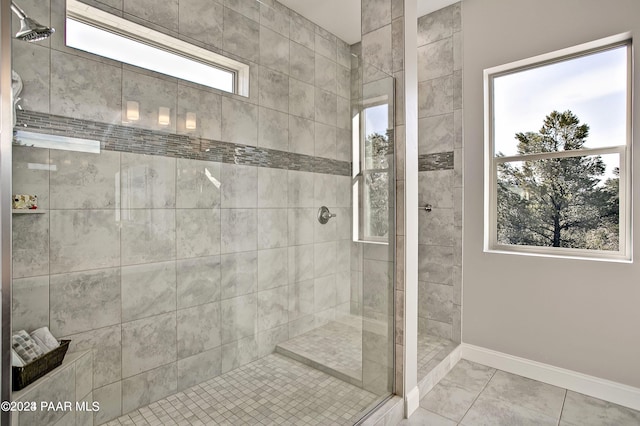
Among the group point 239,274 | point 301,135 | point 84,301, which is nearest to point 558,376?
point 239,274

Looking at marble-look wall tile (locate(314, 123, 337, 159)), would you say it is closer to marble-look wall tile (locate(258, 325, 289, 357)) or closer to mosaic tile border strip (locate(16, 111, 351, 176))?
mosaic tile border strip (locate(16, 111, 351, 176))

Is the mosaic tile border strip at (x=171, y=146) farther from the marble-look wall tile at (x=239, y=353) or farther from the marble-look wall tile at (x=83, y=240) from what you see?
the marble-look wall tile at (x=239, y=353)

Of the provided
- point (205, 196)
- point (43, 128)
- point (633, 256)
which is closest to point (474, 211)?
point (633, 256)

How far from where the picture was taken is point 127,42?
4.54 feet

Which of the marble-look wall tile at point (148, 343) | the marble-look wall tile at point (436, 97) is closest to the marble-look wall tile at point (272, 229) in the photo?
the marble-look wall tile at point (148, 343)

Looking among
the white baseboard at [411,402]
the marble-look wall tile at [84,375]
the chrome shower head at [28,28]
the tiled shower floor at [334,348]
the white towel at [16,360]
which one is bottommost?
the white baseboard at [411,402]

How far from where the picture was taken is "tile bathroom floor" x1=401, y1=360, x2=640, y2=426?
1889 millimetres

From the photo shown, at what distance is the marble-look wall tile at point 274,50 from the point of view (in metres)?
1.78

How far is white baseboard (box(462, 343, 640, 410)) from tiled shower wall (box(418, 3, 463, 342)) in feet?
0.74

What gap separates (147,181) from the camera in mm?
1386

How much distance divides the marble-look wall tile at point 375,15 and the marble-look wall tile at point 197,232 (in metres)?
1.54

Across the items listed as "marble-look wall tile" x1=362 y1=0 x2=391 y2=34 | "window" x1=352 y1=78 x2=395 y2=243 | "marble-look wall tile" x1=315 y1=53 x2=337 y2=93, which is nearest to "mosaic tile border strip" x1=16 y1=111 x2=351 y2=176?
"window" x1=352 y1=78 x2=395 y2=243

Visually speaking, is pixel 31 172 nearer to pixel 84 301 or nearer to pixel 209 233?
pixel 84 301

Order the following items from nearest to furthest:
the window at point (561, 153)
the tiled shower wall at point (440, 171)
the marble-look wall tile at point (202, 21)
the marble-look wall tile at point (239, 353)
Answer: the marble-look wall tile at point (202, 21)
the marble-look wall tile at point (239, 353)
the window at point (561, 153)
the tiled shower wall at point (440, 171)
